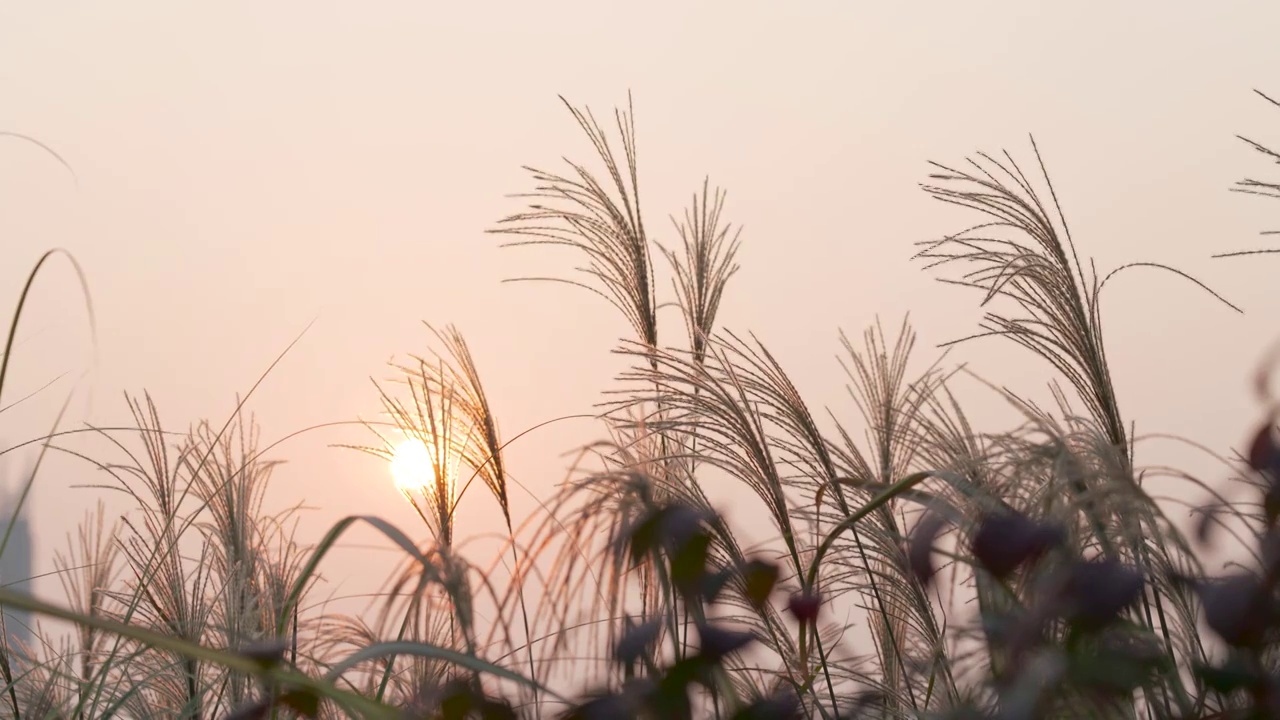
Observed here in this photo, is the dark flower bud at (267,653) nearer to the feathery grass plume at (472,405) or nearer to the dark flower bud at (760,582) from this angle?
the dark flower bud at (760,582)

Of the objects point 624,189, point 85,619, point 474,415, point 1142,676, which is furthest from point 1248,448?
point 624,189

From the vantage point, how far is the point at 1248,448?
0.76 metres

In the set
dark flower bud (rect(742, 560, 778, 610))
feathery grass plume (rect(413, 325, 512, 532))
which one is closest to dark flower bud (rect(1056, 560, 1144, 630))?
dark flower bud (rect(742, 560, 778, 610))

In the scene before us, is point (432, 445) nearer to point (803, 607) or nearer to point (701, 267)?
point (701, 267)

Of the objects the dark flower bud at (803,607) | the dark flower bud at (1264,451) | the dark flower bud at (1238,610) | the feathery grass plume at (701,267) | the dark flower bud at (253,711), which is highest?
the feathery grass plume at (701,267)

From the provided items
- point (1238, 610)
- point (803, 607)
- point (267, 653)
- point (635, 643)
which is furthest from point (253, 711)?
point (1238, 610)

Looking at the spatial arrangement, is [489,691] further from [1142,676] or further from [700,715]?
[1142,676]

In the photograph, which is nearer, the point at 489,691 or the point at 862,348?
the point at 489,691

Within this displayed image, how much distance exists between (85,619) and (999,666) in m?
0.66

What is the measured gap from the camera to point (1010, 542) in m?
0.61

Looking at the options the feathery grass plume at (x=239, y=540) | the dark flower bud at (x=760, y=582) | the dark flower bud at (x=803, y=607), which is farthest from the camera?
the feathery grass plume at (x=239, y=540)

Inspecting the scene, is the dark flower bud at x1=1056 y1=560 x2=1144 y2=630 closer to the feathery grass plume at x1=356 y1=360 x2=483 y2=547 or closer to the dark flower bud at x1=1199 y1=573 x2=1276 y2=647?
the dark flower bud at x1=1199 y1=573 x2=1276 y2=647

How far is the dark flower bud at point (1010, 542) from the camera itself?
60 centimetres

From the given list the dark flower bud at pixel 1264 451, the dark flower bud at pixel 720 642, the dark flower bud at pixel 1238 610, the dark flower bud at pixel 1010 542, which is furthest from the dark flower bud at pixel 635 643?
the dark flower bud at pixel 1264 451
